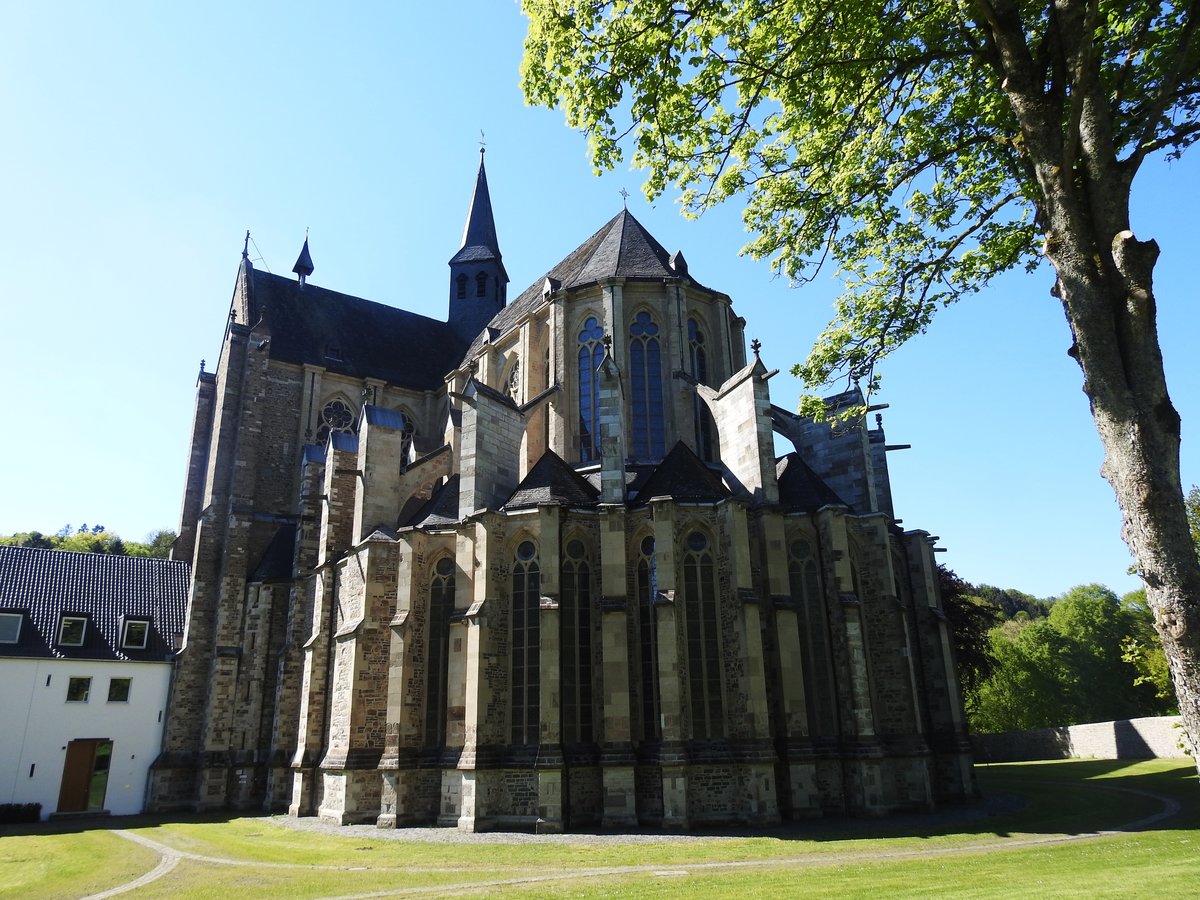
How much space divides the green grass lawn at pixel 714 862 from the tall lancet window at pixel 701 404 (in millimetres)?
10935

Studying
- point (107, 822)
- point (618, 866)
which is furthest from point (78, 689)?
point (618, 866)

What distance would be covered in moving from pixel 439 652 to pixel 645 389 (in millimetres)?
9902

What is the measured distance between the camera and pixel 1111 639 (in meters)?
52.7

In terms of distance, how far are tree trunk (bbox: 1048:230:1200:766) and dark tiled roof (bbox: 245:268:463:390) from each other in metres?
30.4

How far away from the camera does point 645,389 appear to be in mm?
25016

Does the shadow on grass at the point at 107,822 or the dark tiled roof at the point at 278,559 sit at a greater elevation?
the dark tiled roof at the point at 278,559

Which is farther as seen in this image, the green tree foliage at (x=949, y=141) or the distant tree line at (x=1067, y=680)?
the distant tree line at (x=1067, y=680)

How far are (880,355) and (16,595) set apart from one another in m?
28.1

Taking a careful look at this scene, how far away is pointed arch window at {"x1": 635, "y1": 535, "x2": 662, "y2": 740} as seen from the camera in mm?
18344

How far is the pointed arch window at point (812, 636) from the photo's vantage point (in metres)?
19.3

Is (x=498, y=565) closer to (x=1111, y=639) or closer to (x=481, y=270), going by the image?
(x=481, y=270)

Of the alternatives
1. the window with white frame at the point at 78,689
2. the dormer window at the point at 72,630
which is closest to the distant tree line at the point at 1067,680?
the window with white frame at the point at 78,689

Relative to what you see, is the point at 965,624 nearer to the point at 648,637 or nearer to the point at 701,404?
the point at 701,404

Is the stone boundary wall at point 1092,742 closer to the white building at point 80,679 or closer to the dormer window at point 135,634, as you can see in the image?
the white building at point 80,679
